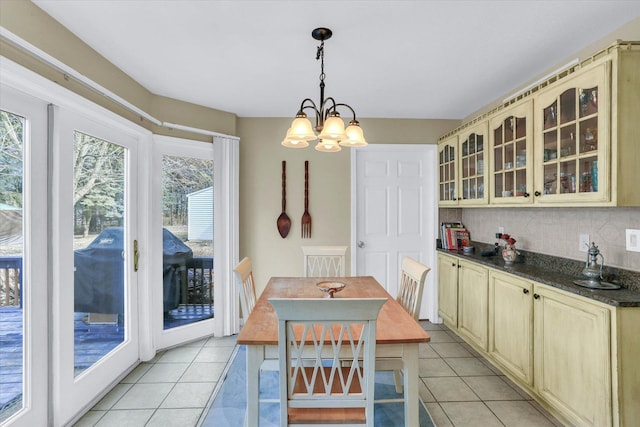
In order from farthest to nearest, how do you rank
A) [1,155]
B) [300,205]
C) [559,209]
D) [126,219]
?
[300,205] → [126,219] → [559,209] → [1,155]

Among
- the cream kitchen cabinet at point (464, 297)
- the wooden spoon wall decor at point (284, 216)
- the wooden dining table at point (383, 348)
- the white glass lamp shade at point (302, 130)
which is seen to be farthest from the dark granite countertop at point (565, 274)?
the wooden spoon wall decor at point (284, 216)

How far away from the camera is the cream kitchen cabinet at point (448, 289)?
3396 mm

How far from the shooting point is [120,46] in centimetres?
223

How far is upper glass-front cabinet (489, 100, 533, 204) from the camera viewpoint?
7.98ft

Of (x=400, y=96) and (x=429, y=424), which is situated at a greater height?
(x=400, y=96)

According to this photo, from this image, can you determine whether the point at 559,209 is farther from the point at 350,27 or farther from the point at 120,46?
the point at 120,46

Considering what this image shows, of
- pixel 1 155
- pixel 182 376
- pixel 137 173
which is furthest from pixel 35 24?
pixel 182 376

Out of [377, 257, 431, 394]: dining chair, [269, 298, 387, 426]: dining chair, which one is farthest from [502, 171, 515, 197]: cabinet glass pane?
[269, 298, 387, 426]: dining chair

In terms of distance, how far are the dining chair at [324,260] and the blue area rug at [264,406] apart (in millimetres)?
1000

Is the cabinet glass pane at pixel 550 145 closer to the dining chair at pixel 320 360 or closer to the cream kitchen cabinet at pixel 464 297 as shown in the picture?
the cream kitchen cabinet at pixel 464 297

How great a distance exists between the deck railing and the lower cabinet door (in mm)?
3055

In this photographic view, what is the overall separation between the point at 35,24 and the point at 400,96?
2.70 m

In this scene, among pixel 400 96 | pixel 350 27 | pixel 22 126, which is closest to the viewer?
pixel 22 126

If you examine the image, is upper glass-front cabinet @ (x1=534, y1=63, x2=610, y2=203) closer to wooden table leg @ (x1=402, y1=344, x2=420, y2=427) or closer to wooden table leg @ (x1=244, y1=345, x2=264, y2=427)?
wooden table leg @ (x1=402, y1=344, x2=420, y2=427)
